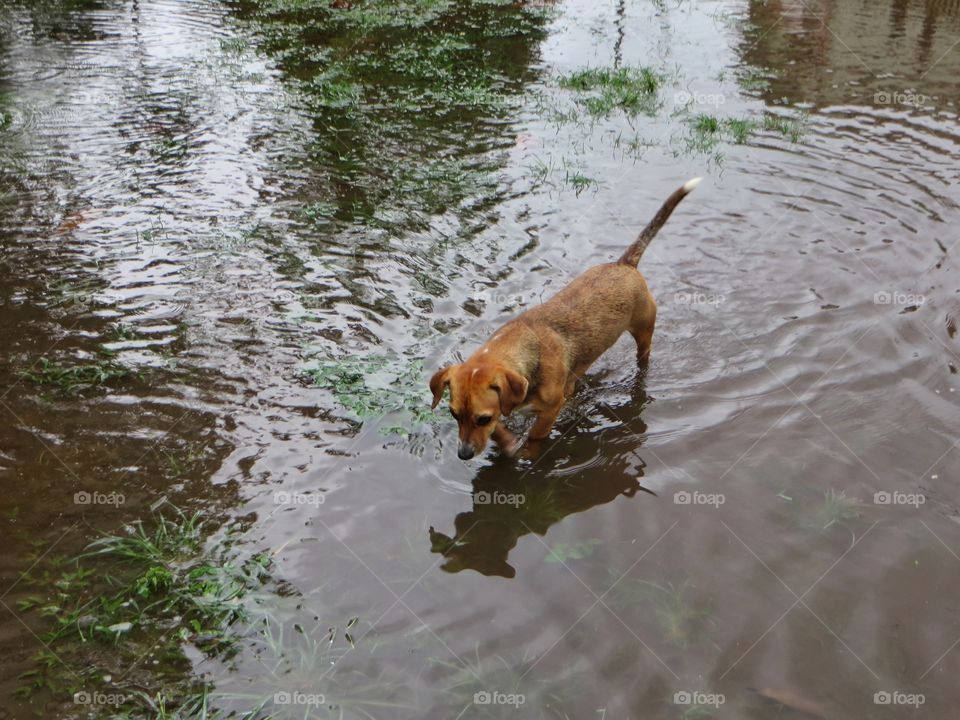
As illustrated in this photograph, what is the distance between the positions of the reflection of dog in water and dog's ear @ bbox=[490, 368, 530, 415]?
2.12 feet

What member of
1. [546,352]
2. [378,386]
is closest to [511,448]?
[546,352]

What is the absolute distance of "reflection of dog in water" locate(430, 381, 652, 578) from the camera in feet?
15.6

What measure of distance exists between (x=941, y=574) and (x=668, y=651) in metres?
1.71

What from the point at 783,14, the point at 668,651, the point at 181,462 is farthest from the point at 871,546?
the point at 783,14

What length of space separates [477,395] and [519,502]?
860mm

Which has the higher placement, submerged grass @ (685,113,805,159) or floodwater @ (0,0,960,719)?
submerged grass @ (685,113,805,159)

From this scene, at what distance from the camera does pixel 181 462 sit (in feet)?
17.1

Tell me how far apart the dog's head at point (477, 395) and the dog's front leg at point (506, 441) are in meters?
0.40

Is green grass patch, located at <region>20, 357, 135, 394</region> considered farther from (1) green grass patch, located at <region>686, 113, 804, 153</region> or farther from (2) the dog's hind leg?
(1) green grass patch, located at <region>686, 113, 804, 153</region>

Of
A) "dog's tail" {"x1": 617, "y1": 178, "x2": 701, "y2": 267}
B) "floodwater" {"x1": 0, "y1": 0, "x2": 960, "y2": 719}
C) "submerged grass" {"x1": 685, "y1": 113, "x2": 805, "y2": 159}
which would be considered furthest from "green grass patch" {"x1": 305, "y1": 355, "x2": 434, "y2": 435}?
"submerged grass" {"x1": 685, "y1": 113, "x2": 805, "y2": 159}

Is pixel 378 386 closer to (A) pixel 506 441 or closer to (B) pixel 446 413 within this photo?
(B) pixel 446 413

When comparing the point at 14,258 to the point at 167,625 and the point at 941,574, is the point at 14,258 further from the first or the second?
the point at 941,574

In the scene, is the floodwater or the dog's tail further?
the dog's tail

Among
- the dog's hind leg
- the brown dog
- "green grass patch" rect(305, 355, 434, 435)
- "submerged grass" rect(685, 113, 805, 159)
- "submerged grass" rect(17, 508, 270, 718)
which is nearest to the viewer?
"submerged grass" rect(17, 508, 270, 718)
